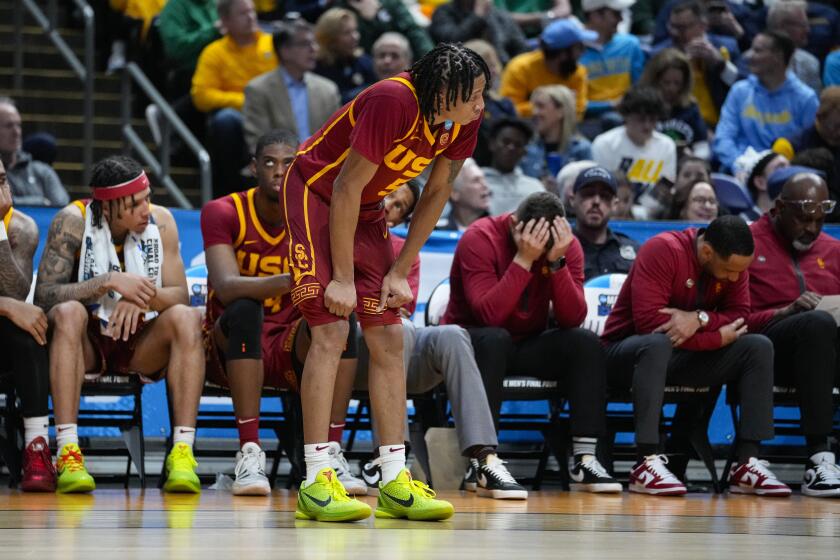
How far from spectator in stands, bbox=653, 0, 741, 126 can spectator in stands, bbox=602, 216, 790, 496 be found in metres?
4.47

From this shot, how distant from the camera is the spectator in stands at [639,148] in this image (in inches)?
372

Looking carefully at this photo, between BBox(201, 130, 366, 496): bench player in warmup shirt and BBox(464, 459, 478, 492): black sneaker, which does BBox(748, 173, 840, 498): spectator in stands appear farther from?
BBox(201, 130, 366, 496): bench player in warmup shirt

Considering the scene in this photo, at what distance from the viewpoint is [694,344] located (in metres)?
6.79

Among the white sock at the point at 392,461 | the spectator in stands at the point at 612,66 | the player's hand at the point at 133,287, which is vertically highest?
the spectator in stands at the point at 612,66

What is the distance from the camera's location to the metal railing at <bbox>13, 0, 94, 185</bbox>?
9.81 m

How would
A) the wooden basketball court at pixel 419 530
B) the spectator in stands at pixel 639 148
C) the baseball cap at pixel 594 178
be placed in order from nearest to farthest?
the wooden basketball court at pixel 419 530 < the baseball cap at pixel 594 178 < the spectator in stands at pixel 639 148

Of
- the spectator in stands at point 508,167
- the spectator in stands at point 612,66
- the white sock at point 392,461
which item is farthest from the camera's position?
the spectator in stands at point 612,66

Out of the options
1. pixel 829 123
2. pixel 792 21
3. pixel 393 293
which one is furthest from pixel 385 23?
pixel 393 293

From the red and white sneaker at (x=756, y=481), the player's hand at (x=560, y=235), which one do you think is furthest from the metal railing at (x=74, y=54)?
the red and white sneaker at (x=756, y=481)

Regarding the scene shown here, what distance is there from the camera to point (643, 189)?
9.42 m

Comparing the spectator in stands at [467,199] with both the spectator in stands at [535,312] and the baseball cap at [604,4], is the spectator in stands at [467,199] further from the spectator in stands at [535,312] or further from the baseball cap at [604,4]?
the baseball cap at [604,4]

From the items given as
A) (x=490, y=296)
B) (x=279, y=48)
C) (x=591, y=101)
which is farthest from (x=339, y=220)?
(x=591, y=101)

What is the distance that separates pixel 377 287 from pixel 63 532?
55.6 inches

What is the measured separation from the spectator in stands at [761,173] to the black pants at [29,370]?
15.7 ft
